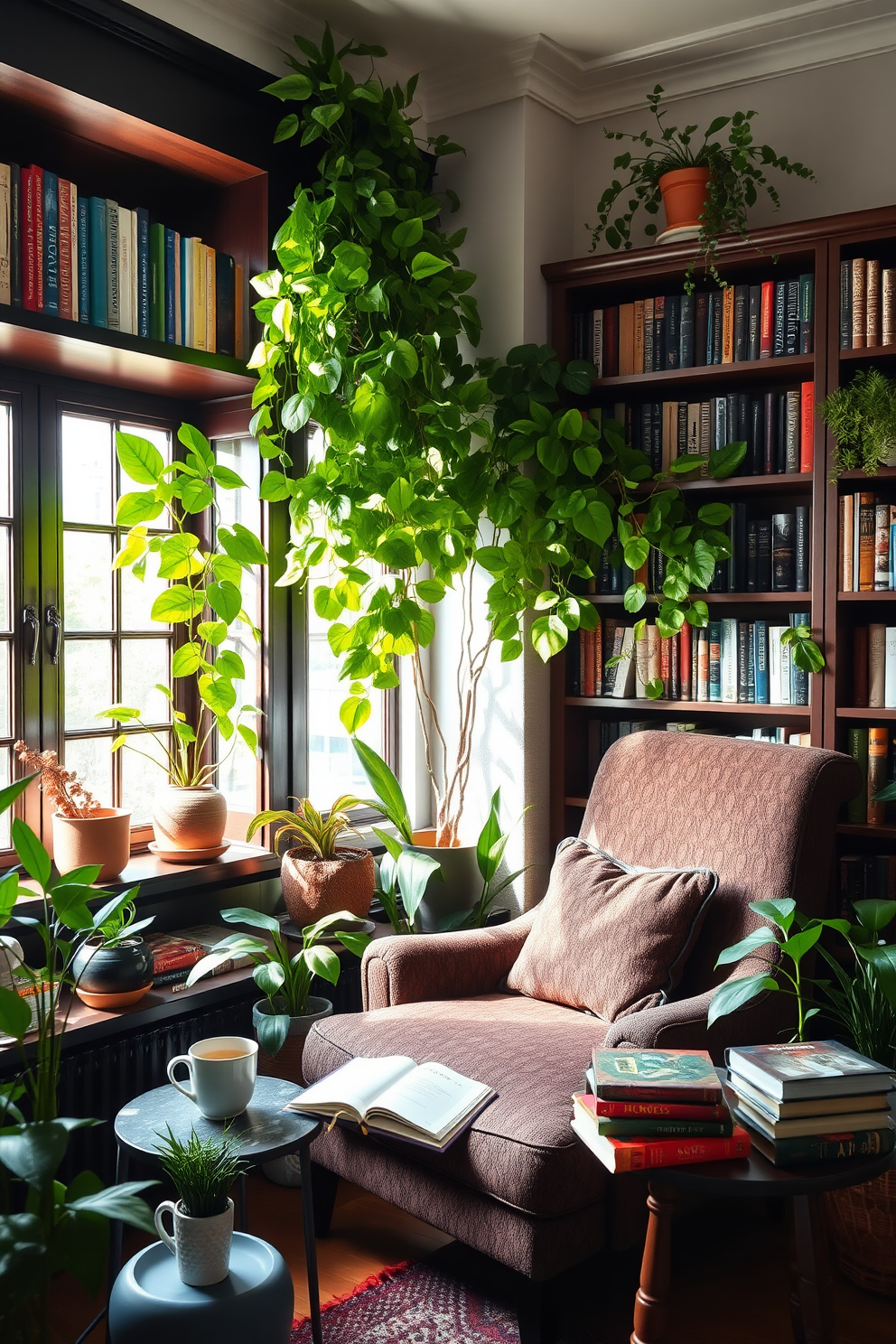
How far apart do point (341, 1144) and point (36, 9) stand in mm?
2241

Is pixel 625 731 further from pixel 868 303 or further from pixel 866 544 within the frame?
pixel 868 303

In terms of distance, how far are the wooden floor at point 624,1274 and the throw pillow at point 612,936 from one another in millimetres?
488

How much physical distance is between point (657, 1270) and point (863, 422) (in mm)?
1868

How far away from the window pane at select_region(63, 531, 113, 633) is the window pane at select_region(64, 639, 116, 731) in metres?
0.05

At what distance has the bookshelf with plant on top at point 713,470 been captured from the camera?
2807mm

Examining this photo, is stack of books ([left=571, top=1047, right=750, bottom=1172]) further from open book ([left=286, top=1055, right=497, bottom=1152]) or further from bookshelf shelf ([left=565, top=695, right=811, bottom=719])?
bookshelf shelf ([left=565, top=695, right=811, bottom=719])

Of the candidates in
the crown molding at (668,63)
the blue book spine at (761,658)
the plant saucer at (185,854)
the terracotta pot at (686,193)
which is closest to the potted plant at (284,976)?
the plant saucer at (185,854)

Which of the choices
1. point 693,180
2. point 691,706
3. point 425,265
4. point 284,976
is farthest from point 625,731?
point 693,180

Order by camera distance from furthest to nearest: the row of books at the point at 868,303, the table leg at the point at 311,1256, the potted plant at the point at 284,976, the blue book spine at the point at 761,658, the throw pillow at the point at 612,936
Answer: the blue book spine at the point at 761,658 < the row of books at the point at 868,303 < the potted plant at the point at 284,976 < the throw pillow at the point at 612,936 < the table leg at the point at 311,1256

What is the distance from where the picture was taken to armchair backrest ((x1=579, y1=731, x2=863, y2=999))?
2.27 m

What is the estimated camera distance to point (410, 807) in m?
3.34

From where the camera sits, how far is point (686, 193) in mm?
2934

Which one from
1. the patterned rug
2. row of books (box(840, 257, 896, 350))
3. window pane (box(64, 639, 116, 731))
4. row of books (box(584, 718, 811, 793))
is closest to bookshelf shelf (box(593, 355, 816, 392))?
row of books (box(840, 257, 896, 350))

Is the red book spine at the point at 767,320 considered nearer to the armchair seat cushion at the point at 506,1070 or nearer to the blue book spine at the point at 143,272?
the blue book spine at the point at 143,272
